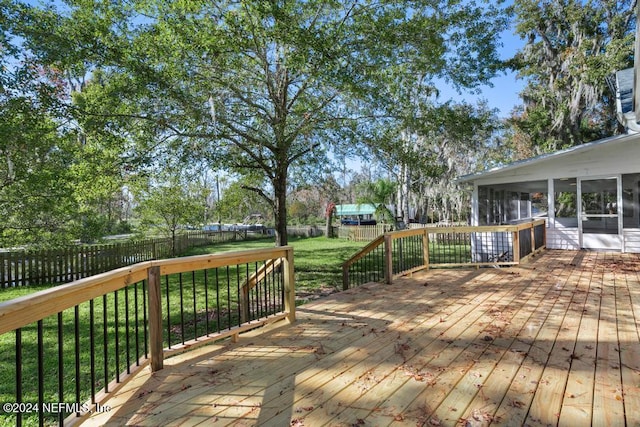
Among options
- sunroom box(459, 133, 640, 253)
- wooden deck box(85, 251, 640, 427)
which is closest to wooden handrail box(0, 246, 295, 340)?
wooden deck box(85, 251, 640, 427)

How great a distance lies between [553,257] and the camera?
29.8 ft

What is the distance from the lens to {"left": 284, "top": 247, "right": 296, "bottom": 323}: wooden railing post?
429cm

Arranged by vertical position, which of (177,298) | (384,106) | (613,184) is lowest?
(177,298)

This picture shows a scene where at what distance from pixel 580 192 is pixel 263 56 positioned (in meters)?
9.25

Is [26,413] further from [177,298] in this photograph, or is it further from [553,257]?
[553,257]

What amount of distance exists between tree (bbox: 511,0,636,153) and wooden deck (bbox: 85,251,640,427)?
14.1 metres

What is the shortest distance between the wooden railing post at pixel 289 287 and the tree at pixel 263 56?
11.2 ft

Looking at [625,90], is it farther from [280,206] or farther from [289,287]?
[289,287]

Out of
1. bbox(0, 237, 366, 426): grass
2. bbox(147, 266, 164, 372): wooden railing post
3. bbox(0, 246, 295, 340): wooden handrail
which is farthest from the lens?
bbox(0, 237, 366, 426): grass

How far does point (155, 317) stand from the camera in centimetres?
289

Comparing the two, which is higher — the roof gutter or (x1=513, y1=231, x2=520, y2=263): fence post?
the roof gutter

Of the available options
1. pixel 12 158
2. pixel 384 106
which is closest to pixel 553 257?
pixel 384 106

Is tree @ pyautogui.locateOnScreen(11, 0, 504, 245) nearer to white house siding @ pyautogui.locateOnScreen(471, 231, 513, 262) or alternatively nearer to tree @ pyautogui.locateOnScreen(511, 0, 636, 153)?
white house siding @ pyautogui.locateOnScreen(471, 231, 513, 262)

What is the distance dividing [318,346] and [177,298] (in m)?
5.31
